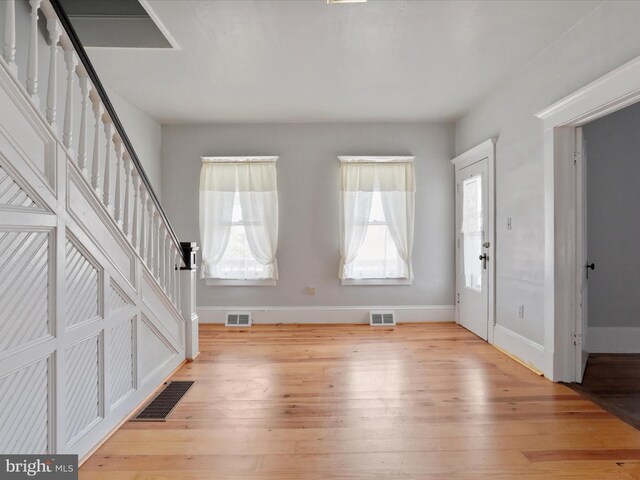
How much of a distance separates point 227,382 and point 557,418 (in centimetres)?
239

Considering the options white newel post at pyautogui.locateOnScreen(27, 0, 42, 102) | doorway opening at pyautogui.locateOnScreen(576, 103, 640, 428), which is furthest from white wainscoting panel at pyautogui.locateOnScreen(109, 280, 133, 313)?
doorway opening at pyautogui.locateOnScreen(576, 103, 640, 428)

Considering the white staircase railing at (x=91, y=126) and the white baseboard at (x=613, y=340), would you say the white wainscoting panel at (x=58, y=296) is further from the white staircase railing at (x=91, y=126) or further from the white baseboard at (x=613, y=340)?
the white baseboard at (x=613, y=340)

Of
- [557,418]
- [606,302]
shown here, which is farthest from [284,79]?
[606,302]

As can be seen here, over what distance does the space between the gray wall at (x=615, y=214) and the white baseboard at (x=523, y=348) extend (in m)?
0.98

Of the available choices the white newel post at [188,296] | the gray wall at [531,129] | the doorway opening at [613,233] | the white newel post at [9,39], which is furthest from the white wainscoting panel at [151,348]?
the doorway opening at [613,233]

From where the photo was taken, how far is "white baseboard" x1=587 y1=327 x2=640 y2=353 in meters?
3.82

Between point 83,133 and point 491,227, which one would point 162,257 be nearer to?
point 83,133

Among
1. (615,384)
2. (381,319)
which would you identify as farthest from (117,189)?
(615,384)

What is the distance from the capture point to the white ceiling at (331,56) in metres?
2.57

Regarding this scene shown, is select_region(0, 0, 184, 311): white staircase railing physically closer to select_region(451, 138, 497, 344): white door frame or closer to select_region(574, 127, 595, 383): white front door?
select_region(451, 138, 497, 344): white door frame

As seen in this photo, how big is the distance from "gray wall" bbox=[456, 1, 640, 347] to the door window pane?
16.8 inches

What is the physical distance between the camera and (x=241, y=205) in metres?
5.02

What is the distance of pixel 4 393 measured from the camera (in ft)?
4.84

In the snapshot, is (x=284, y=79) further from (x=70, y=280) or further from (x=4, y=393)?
(x=4, y=393)
